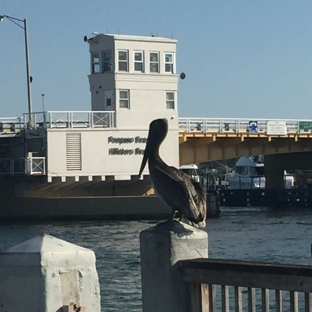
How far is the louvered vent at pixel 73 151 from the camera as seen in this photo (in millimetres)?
46906

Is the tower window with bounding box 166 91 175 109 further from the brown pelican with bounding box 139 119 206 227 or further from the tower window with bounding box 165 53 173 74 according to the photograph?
the brown pelican with bounding box 139 119 206 227

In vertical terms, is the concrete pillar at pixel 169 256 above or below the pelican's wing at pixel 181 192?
below

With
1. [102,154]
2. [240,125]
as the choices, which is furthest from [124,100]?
[240,125]

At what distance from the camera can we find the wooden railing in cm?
587

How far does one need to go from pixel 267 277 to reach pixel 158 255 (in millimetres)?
877

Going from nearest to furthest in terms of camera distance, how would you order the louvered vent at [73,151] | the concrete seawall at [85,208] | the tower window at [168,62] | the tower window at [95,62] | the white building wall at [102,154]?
the white building wall at [102,154] < the louvered vent at [73,151] < the concrete seawall at [85,208] < the tower window at [95,62] < the tower window at [168,62]

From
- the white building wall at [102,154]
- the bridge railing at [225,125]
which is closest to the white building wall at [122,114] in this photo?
the white building wall at [102,154]

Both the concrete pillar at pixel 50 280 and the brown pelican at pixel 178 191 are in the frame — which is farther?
the brown pelican at pixel 178 191

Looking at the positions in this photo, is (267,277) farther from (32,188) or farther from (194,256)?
(32,188)

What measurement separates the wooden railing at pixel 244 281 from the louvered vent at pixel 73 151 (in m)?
40.8

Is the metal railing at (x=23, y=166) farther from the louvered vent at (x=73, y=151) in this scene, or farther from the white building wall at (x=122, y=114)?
the louvered vent at (x=73, y=151)

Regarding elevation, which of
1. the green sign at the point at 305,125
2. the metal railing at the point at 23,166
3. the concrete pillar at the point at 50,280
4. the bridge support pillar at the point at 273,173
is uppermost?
the green sign at the point at 305,125

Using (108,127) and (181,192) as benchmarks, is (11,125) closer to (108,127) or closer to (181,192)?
(108,127)

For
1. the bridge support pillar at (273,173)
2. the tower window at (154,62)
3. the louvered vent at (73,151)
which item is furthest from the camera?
the bridge support pillar at (273,173)
